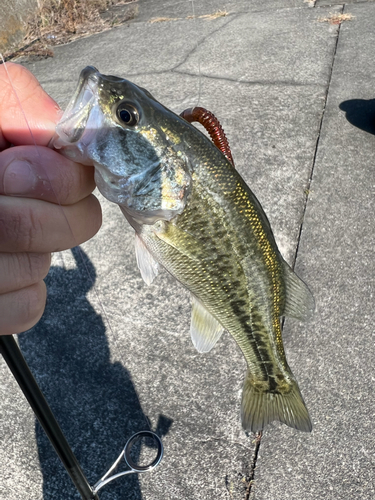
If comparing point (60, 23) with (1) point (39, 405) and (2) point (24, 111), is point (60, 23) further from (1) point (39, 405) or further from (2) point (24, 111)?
(1) point (39, 405)

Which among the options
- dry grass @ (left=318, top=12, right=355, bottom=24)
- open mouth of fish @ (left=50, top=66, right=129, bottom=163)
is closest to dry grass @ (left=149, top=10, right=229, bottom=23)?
dry grass @ (left=318, top=12, right=355, bottom=24)

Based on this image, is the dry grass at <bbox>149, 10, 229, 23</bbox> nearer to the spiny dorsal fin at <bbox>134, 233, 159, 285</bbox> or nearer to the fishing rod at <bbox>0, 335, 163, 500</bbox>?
the spiny dorsal fin at <bbox>134, 233, 159, 285</bbox>

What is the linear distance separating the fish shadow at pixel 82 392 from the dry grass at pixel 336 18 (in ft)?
20.6

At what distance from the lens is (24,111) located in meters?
1.17

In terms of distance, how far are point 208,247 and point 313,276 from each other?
1.90m

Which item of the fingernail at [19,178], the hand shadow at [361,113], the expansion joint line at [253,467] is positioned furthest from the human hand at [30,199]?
the hand shadow at [361,113]

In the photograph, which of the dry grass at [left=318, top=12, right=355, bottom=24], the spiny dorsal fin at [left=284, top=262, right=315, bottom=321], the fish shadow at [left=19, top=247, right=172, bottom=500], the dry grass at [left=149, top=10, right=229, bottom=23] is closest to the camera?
the spiny dorsal fin at [left=284, top=262, right=315, bottom=321]

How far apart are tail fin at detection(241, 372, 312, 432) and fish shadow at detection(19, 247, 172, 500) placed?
0.84m

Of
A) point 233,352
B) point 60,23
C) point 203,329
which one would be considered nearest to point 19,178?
point 203,329

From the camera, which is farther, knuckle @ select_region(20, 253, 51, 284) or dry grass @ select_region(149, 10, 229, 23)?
dry grass @ select_region(149, 10, 229, 23)

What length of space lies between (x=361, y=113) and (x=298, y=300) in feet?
12.3

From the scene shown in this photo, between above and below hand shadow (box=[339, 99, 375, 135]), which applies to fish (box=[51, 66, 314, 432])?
above

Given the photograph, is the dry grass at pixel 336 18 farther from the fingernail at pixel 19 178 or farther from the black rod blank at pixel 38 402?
the black rod blank at pixel 38 402

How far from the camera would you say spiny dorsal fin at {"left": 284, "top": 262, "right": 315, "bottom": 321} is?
65.2 inches
